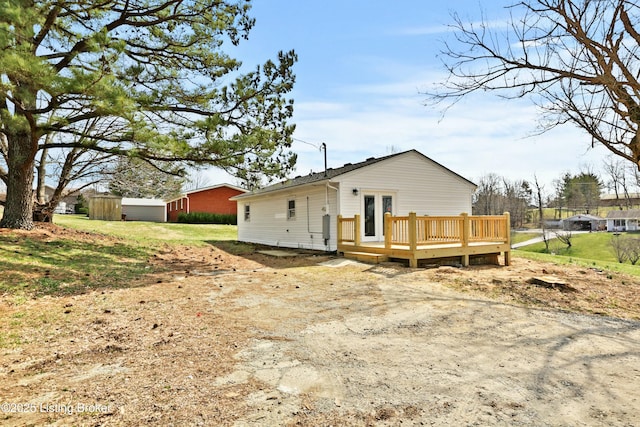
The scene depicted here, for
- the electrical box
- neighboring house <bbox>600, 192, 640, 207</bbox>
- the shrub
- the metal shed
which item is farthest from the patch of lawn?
neighboring house <bbox>600, 192, 640, 207</bbox>

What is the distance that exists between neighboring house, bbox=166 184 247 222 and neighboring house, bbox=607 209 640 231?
183ft

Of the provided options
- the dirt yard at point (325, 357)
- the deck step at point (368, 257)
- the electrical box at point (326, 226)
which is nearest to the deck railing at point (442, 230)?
the deck step at point (368, 257)

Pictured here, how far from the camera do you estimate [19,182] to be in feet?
33.1

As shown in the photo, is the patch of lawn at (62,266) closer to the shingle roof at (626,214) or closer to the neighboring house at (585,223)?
the neighboring house at (585,223)

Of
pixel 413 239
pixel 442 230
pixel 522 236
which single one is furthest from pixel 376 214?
pixel 522 236

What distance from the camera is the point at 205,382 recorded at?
9.91ft

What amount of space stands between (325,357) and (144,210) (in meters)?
38.7

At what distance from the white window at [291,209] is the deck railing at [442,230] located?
4633 mm

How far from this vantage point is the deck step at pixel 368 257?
10.4 meters

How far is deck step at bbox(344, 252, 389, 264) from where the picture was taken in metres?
10.4

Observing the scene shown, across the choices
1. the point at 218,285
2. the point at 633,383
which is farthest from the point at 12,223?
the point at 633,383

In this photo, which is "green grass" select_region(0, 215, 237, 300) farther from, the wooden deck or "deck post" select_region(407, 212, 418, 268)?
"deck post" select_region(407, 212, 418, 268)

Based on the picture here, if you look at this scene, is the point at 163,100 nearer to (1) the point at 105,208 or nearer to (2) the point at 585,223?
(1) the point at 105,208

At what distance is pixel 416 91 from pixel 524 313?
14.6ft
